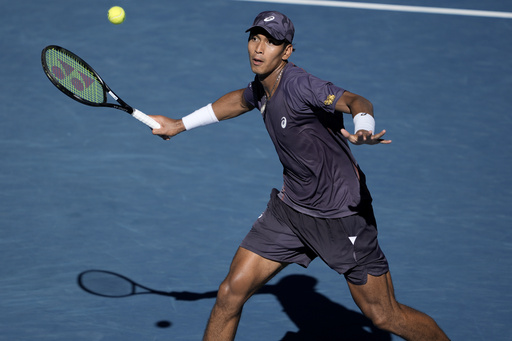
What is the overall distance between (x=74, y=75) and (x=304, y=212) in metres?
1.95

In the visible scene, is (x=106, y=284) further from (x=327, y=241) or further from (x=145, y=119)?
(x=327, y=241)

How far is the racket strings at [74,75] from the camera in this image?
19.0 feet

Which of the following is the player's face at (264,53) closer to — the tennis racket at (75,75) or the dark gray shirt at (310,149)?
the dark gray shirt at (310,149)

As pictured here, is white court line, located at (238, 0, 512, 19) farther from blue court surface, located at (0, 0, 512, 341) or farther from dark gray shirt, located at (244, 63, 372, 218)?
dark gray shirt, located at (244, 63, 372, 218)

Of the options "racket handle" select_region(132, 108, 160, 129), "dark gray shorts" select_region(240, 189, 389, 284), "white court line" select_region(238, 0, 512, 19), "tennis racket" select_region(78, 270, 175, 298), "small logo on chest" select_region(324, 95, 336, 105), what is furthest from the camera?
"white court line" select_region(238, 0, 512, 19)

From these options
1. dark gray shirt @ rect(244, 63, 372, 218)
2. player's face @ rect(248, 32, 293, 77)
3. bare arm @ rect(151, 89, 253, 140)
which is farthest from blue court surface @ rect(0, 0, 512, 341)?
player's face @ rect(248, 32, 293, 77)

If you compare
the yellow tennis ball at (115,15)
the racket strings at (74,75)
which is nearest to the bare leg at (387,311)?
the racket strings at (74,75)

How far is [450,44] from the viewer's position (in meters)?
10.1

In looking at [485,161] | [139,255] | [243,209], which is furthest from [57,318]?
[485,161]

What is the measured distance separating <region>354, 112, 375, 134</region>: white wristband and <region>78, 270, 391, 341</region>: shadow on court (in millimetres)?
2029

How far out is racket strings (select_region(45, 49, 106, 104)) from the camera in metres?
5.78

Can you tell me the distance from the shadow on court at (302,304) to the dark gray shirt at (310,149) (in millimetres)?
1153

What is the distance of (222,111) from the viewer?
5582 millimetres

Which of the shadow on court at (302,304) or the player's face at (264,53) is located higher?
the player's face at (264,53)
